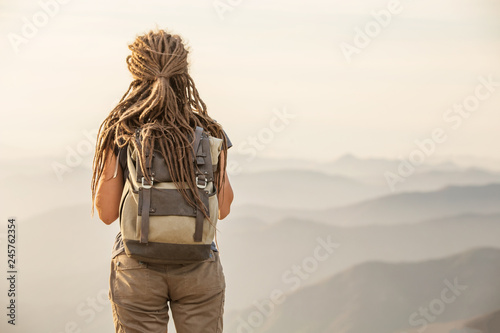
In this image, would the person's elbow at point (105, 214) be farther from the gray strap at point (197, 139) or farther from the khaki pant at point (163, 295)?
the gray strap at point (197, 139)

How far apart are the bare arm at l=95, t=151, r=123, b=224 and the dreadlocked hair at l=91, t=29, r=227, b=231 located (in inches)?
0.9

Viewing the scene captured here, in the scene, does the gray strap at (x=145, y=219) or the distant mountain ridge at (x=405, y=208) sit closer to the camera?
the gray strap at (x=145, y=219)

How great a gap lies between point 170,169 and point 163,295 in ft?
1.08

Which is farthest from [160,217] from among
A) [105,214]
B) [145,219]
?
[105,214]

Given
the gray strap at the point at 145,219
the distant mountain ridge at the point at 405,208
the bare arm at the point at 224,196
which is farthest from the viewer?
the distant mountain ridge at the point at 405,208

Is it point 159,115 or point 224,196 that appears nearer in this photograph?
point 159,115

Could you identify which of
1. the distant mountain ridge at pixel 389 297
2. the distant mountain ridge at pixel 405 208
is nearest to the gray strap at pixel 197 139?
the distant mountain ridge at pixel 405 208

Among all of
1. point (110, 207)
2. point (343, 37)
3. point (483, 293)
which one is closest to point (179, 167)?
point (110, 207)

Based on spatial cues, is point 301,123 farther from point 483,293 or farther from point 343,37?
point 483,293

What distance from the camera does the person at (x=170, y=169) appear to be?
69.3 inches

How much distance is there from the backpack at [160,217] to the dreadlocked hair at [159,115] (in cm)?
2

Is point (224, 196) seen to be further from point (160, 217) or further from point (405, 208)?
point (405, 208)

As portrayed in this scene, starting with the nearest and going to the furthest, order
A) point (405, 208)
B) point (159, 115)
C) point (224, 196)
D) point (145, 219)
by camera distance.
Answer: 1. point (145, 219)
2. point (159, 115)
3. point (224, 196)
4. point (405, 208)

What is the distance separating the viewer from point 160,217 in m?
1.72
